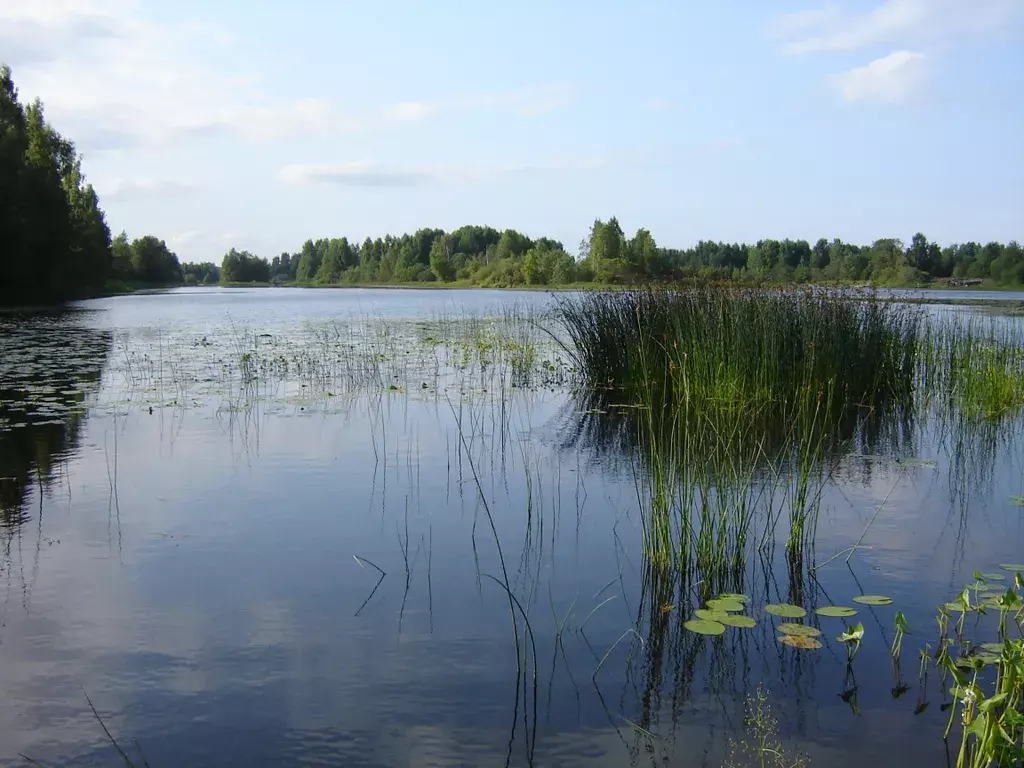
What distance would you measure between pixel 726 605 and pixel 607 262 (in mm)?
17354

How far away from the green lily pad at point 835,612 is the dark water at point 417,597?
8cm

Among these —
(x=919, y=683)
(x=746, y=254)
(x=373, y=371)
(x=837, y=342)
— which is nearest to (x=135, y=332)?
(x=373, y=371)

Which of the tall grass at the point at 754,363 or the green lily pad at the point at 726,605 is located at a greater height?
the tall grass at the point at 754,363

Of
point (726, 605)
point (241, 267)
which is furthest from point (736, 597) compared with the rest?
point (241, 267)

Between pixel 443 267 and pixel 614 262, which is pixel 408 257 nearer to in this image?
pixel 443 267

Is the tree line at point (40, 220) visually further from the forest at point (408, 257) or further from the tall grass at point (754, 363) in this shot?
the tall grass at point (754, 363)

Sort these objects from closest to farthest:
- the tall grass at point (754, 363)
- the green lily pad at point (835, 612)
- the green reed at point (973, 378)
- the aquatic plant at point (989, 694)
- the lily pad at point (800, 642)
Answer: the aquatic plant at point (989, 694), the lily pad at point (800, 642), the green lily pad at point (835, 612), the tall grass at point (754, 363), the green reed at point (973, 378)

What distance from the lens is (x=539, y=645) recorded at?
3.67 m

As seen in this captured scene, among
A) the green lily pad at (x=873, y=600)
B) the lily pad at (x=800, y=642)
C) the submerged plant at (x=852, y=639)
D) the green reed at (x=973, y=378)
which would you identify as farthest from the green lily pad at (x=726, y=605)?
the green reed at (x=973, y=378)

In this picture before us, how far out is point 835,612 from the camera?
3875 millimetres

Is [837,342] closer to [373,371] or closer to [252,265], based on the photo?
[373,371]

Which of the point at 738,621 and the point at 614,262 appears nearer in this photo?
the point at 738,621

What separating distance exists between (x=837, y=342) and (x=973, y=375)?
5.27ft

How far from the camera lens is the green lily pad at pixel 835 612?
3.85m
